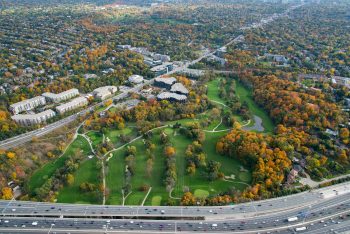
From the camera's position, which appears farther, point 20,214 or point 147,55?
point 147,55

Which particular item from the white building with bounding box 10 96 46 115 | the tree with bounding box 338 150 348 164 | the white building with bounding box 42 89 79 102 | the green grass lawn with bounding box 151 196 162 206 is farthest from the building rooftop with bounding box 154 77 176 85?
Answer: the tree with bounding box 338 150 348 164

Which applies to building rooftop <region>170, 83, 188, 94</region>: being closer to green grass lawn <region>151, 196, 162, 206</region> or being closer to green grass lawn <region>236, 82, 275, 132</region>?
green grass lawn <region>236, 82, 275, 132</region>

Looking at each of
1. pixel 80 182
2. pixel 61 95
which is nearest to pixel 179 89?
pixel 61 95

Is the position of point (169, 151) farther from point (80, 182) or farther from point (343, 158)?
point (343, 158)

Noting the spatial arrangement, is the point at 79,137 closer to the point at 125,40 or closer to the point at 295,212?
the point at 295,212

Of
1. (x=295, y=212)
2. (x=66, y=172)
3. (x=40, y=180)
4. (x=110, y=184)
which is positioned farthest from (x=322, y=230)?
(x=40, y=180)
